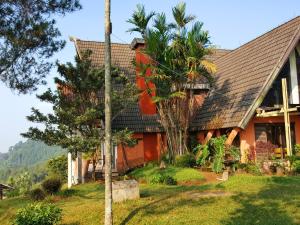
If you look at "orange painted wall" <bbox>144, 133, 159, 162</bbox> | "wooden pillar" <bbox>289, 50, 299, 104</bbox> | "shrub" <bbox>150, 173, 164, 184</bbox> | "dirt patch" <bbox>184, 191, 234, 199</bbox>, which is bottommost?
"dirt patch" <bbox>184, 191, 234, 199</bbox>

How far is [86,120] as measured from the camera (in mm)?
16328

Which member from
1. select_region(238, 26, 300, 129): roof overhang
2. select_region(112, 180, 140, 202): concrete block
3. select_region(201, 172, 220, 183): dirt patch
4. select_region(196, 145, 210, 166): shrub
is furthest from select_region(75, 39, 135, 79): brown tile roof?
select_region(112, 180, 140, 202): concrete block

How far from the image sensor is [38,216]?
924cm

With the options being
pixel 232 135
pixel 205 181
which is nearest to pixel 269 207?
pixel 205 181

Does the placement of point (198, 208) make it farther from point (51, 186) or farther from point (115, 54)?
point (115, 54)

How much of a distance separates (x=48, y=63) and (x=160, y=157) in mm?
9615

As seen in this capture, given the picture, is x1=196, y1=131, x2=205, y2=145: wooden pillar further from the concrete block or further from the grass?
the concrete block

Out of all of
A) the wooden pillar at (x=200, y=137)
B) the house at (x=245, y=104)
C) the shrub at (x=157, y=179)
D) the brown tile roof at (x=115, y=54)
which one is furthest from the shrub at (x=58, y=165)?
the shrub at (x=157, y=179)

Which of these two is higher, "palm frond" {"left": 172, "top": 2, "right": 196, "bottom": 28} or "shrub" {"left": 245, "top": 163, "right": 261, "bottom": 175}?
"palm frond" {"left": 172, "top": 2, "right": 196, "bottom": 28}

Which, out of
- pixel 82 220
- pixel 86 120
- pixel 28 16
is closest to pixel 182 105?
pixel 86 120

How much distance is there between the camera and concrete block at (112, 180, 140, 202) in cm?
1099

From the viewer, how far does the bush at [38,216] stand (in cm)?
920

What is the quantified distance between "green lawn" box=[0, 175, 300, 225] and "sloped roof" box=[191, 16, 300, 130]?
6202mm

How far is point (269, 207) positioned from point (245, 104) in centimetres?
897
